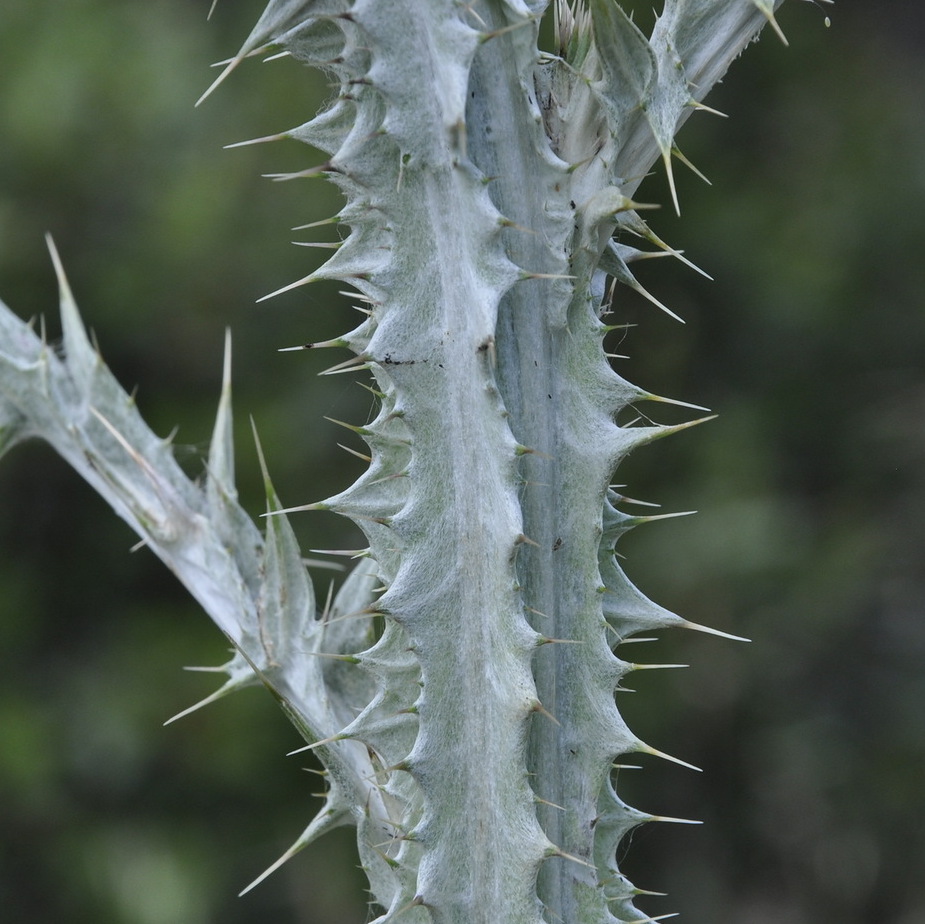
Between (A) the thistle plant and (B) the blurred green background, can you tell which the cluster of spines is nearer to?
(A) the thistle plant

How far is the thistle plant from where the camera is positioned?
1159mm

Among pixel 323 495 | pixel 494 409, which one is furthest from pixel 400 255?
pixel 323 495

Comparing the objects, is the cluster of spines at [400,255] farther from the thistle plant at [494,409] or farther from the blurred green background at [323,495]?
the blurred green background at [323,495]

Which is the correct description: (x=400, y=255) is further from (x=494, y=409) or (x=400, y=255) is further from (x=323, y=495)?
(x=323, y=495)

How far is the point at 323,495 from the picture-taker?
158 inches

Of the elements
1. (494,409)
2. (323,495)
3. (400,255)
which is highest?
(400,255)

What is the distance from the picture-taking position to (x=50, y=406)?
1.70m

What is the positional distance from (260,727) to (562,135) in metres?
2.99

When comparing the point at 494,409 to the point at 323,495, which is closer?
the point at 494,409

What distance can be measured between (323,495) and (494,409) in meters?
2.92

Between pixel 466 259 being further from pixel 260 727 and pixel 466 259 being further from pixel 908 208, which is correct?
pixel 908 208

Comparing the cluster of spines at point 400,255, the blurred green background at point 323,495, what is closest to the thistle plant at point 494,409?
the cluster of spines at point 400,255

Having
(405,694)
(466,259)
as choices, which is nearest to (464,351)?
(466,259)

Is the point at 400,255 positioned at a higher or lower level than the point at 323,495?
higher
